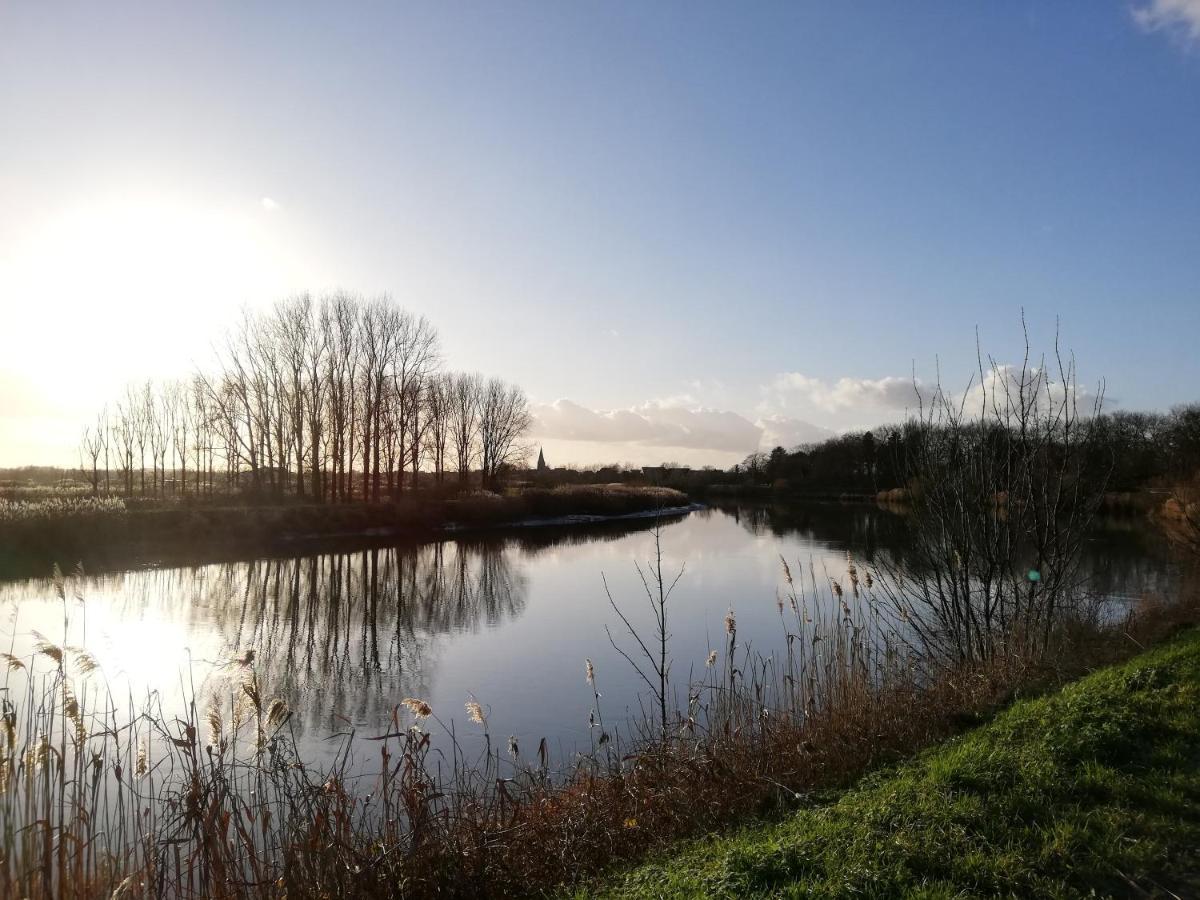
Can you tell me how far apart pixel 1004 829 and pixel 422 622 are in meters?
12.4

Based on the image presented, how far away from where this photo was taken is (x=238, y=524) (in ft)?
82.8

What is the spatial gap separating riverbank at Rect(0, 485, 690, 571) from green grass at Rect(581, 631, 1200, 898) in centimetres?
1006

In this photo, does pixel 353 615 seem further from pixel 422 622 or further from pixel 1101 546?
pixel 1101 546

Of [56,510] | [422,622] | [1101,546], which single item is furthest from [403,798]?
[1101,546]

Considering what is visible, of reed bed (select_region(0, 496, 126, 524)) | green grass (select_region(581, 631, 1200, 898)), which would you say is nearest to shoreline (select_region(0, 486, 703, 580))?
reed bed (select_region(0, 496, 126, 524))

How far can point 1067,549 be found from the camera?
8.14m

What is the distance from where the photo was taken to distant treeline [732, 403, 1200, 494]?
22438mm

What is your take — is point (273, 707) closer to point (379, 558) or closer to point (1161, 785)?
point (1161, 785)

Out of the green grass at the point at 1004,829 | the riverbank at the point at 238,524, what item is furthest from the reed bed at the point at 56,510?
the green grass at the point at 1004,829

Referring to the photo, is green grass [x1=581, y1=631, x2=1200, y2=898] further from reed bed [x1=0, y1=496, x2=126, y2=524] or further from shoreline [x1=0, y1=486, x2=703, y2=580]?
reed bed [x1=0, y1=496, x2=126, y2=524]

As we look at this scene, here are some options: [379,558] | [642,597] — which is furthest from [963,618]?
[379,558]

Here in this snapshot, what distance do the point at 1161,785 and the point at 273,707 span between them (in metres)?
4.46

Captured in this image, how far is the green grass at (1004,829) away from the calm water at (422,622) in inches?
125

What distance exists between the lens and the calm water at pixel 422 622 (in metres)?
8.88
